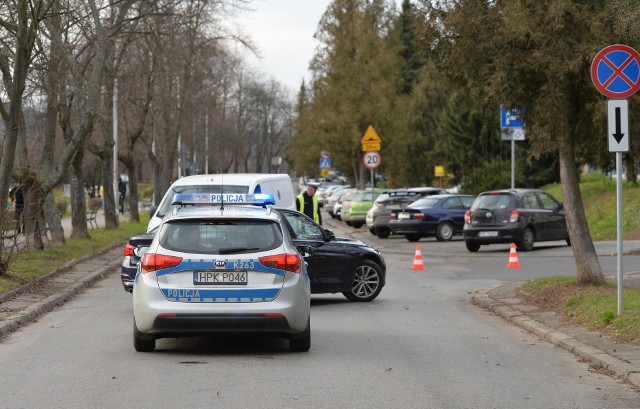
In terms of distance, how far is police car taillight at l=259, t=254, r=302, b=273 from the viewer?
1100cm

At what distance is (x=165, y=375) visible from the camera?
995 cm

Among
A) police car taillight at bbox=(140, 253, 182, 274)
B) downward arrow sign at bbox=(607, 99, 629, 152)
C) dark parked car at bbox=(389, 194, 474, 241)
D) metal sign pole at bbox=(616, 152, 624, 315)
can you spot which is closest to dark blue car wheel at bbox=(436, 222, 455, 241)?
dark parked car at bbox=(389, 194, 474, 241)

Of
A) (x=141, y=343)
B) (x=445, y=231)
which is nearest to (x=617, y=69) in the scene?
(x=141, y=343)

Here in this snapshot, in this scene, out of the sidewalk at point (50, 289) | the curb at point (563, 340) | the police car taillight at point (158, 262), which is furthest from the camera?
the sidewalk at point (50, 289)

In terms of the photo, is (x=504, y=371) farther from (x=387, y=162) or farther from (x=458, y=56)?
(x=387, y=162)

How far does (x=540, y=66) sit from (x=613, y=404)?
25.4 feet

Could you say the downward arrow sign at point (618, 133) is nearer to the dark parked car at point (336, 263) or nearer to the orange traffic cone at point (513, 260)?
the dark parked car at point (336, 263)

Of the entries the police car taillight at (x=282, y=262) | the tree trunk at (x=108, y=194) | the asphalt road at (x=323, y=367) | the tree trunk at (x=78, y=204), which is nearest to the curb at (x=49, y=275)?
the asphalt road at (x=323, y=367)

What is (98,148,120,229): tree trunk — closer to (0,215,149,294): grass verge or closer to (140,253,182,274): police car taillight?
(0,215,149,294): grass verge

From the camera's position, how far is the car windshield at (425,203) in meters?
34.1

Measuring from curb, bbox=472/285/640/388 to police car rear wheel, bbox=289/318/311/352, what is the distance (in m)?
2.80

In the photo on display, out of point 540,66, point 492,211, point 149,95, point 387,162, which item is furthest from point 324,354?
point 387,162

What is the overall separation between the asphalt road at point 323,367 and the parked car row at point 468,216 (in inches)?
466

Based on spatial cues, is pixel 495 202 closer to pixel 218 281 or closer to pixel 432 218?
pixel 432 218
